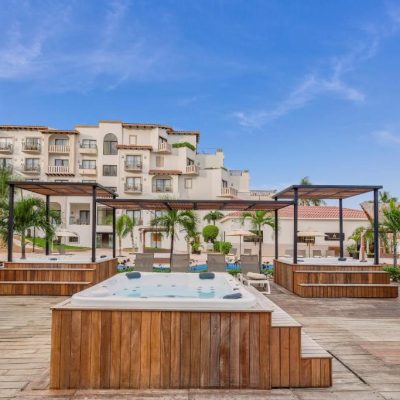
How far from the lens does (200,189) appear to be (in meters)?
37.4

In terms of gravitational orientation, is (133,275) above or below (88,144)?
below

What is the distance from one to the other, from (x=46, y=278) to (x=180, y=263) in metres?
4.23

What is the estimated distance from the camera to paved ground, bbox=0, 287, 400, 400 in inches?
152

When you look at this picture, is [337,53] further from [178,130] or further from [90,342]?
[178,130]

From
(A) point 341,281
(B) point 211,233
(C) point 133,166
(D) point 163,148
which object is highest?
(D) point 163,148

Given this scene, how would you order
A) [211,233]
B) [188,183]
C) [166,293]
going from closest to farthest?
[166,293] → [211,233] → [188,183]

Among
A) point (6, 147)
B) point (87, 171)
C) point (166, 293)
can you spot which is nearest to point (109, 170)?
point (87, 171)

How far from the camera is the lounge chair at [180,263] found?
490 inches

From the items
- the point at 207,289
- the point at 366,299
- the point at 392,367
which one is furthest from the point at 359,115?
the point at 392,367

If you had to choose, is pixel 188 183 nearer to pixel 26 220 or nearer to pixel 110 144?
pixel 110 144

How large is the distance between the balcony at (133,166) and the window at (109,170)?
4.34 feet

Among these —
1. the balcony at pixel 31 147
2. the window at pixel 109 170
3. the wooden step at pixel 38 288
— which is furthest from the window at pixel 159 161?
the wooden step at pixel 38 288

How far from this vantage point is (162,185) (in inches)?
1438

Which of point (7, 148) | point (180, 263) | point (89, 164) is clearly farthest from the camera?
point (7, 148)
